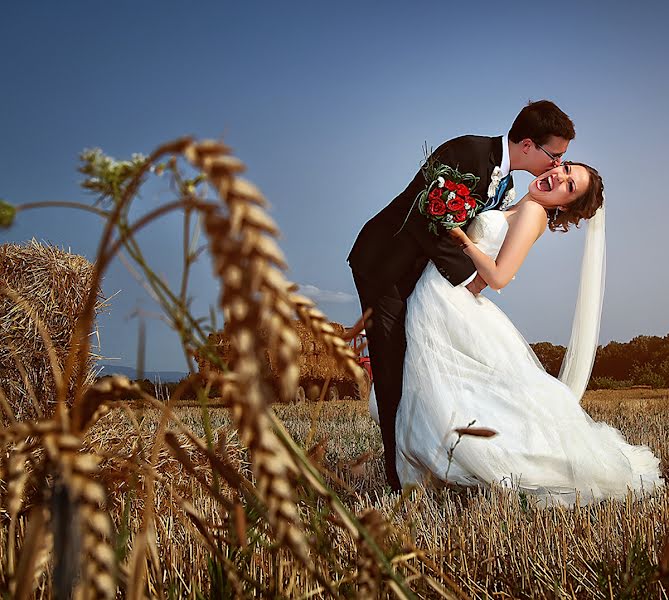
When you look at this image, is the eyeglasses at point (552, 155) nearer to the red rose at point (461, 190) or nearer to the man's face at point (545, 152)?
the man's face at point (545, 152)

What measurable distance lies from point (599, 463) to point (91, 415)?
12.3ft

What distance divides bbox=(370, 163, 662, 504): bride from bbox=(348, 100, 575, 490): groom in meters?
0.12

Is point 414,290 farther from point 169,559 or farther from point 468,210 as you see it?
point 169,559

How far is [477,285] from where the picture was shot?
14.0 ft

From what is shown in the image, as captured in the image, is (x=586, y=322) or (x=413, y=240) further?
(x=586, y=322)

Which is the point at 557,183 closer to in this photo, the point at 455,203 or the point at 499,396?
the point at 455,203

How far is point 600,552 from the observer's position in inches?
87.2

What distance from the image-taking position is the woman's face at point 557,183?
4.34 meters

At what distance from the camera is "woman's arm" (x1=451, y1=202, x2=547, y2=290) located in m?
4.12

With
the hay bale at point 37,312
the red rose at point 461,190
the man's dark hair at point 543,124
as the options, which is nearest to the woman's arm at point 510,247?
the red rose at point 461,190

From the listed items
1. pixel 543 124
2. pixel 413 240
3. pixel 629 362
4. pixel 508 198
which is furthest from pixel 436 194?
pixel 629 362

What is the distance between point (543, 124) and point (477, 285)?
1.04 meters

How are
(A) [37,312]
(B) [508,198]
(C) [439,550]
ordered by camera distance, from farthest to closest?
(A) [37,312]
(B) [508,198]
(C) [439,550]

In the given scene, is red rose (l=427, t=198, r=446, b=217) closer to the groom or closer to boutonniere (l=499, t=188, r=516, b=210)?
the groom
